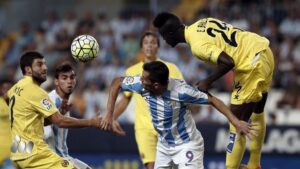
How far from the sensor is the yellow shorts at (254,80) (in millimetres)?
11234

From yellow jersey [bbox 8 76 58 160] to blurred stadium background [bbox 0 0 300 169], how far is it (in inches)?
265

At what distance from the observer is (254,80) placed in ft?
37.1

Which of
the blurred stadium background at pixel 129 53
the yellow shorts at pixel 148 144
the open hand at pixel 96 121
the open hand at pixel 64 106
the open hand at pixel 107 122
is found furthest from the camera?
the blurred stadium background at pixel 129 53

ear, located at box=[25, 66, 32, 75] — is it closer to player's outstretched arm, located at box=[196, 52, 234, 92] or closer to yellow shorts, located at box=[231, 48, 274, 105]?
player's outstretched arm, located at box=[196, 52, 234, 92]

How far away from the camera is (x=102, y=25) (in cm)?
2191

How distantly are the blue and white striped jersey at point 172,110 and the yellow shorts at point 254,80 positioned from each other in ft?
2.36

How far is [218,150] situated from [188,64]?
2954 mm

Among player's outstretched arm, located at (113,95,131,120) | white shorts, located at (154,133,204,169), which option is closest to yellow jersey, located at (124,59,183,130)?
player's outstretched arm, located at (113,95,131,120)

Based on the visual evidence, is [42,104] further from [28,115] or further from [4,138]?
[4,138]

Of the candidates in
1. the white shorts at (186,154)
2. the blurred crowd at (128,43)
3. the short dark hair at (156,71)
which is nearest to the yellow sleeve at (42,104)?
the short dark hair at (156,71)

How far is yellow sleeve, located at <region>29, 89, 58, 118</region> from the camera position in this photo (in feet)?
35.6

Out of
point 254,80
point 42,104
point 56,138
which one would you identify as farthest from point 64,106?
point 254,80

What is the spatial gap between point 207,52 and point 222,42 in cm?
39

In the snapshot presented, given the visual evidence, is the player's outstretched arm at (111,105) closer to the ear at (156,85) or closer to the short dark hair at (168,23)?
the ear at (156,85)
